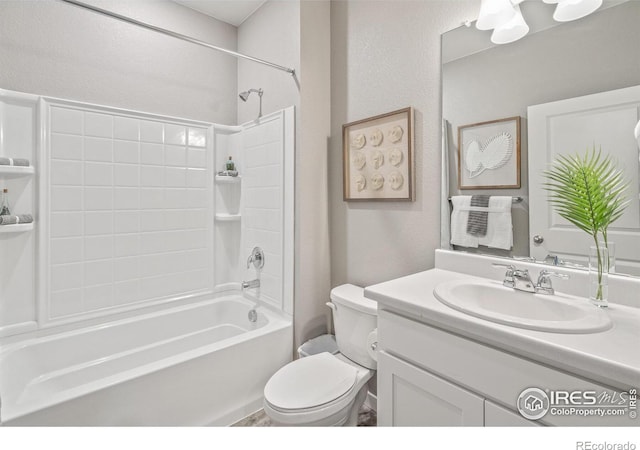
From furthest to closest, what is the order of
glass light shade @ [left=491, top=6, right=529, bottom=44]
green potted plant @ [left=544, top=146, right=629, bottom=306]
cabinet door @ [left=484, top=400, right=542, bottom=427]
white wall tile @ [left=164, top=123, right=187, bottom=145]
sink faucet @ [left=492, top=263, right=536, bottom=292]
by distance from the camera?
white wall tile @ [left=164, top=123, right=187, bottom=145] < glass light shade @ [left=491, top=6, right=529, bottom=44] < sink faucet @ [left=492, top=263, right=536, bottom=292] < green potted plant @ [left=544, top=146, right=629, bottom=306] < cabinet door @ [left=484, top=400, right=542, bottom=427]

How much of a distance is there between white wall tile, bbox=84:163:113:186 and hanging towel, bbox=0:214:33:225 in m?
0.35

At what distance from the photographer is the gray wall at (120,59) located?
68.7 inches

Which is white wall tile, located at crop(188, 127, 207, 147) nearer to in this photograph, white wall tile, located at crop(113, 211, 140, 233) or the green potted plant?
white wall tile, located at crop(113, 211, 140, 233)

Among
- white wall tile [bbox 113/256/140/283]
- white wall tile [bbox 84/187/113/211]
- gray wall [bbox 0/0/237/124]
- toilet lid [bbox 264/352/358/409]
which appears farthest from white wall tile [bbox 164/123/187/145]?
toilet lid [bbox 264/352/358/409]

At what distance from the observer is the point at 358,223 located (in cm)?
198

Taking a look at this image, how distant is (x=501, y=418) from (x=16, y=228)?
230 cm

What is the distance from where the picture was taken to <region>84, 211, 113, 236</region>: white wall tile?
6.27 ft

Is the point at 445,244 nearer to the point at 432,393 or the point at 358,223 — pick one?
the point at 358,223

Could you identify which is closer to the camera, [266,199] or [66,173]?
[66,173]

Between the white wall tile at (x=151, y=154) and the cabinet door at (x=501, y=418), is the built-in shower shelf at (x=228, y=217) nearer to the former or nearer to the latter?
the white wall tile at (x=151, y=154)

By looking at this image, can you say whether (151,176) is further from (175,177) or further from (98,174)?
(98,174)

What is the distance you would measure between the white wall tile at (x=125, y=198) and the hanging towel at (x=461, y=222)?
2.01m

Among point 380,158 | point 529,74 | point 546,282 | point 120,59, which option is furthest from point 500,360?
point 120,59

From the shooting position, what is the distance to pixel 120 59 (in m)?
2.05
